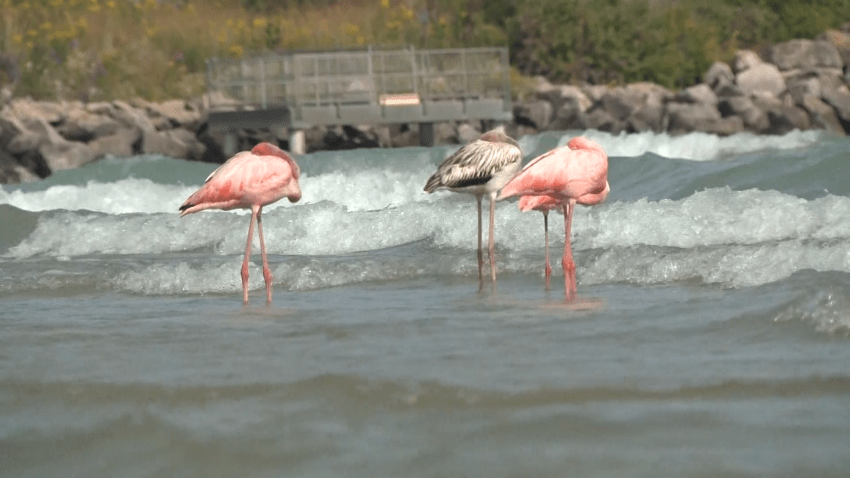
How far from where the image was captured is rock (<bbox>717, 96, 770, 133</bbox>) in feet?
94.6

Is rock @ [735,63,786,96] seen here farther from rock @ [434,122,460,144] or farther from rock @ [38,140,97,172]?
rock @ [38,140,97,172]

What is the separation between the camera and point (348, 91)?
26.4 metres

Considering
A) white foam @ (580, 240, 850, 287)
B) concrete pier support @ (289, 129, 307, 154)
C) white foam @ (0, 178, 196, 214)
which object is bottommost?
white foam @ (580, 240, 850, 287)

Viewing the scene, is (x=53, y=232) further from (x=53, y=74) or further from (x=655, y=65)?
(x=655, y=65)

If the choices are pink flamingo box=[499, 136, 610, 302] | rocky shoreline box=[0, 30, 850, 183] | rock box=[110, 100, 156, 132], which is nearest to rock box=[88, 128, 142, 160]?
rocky shoreline box=[0, 30, 850, 183]

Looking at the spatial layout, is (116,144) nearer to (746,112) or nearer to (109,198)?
(109,198)

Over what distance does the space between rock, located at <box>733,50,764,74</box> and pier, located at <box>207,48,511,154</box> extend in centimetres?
776

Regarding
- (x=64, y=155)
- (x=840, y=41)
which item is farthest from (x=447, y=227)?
(x=840, y=41)

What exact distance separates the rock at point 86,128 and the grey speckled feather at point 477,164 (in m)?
19.1

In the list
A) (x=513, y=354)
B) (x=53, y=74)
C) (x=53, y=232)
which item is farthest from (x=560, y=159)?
(x=53, y=74)

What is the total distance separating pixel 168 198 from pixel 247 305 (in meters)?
10.8

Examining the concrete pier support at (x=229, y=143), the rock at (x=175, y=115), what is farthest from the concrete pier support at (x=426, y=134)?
the rock at (x=175, y=115)

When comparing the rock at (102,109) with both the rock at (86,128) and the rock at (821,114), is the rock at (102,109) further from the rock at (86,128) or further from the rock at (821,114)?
the rock at (821,114)

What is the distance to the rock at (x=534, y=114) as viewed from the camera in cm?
2923
